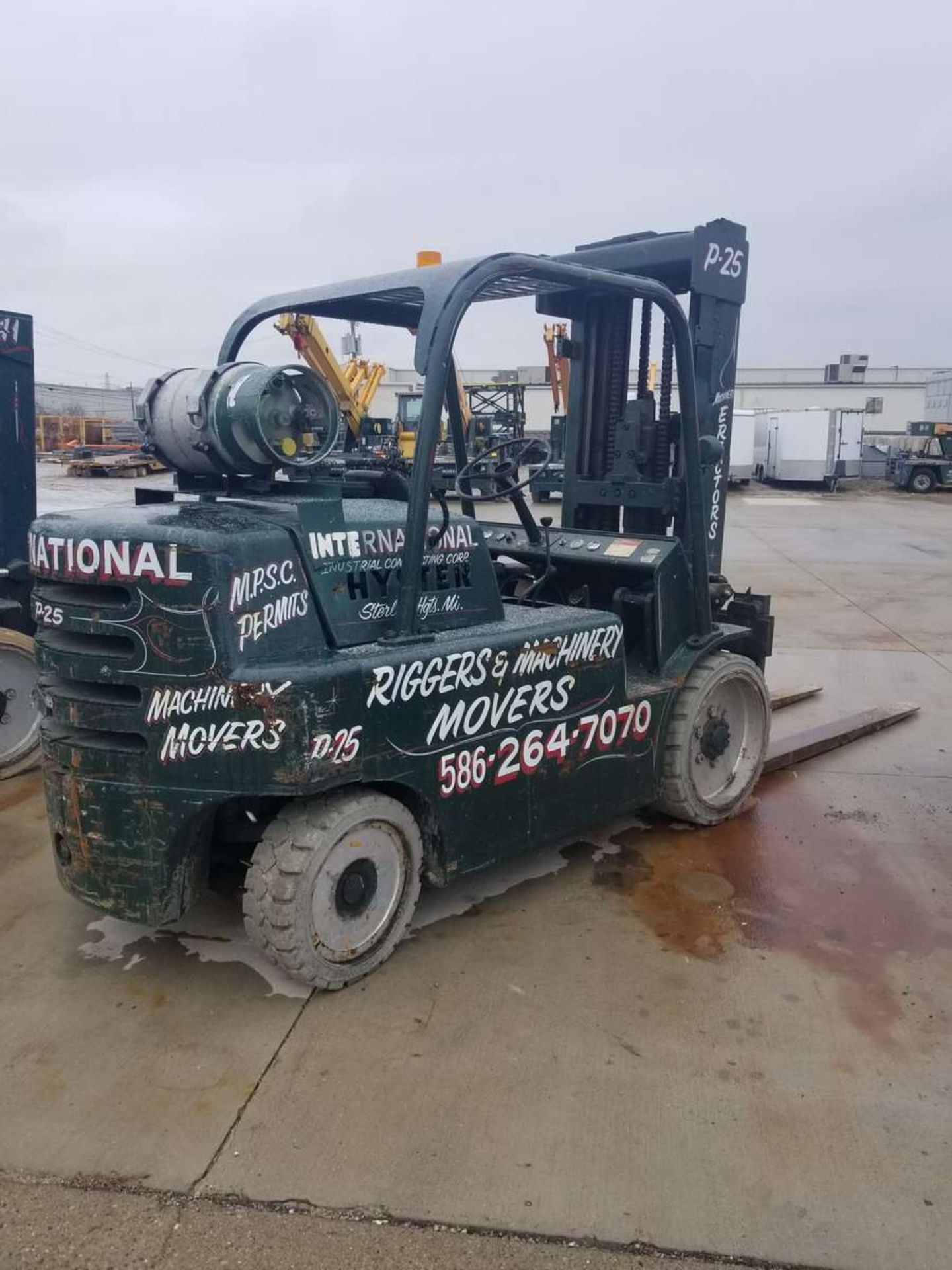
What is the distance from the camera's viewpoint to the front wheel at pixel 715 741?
482cm

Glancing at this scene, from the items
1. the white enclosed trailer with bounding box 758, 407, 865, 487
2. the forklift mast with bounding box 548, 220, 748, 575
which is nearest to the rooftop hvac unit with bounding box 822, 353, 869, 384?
the white enclosed trailer with bounding box 758, 407, 865, 487

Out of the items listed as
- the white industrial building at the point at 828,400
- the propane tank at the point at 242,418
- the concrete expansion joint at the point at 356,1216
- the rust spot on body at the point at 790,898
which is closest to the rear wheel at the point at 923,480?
the white industrial building at the point at 828,400

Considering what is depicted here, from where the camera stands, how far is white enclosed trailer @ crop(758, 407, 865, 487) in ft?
111

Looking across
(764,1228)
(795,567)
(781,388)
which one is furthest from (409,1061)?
(781,388)

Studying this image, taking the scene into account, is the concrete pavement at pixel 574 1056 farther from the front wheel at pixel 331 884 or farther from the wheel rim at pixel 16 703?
the wheel rim at pixel 16 703

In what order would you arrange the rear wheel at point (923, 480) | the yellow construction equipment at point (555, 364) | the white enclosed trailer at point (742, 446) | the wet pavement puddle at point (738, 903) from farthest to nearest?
the white enclosed trailer at point (742, 446) → the rear wheel at point (923, 480) → the yellow construction equipment at point (555, 364) → the wet pavement puddle at point (738, 903)

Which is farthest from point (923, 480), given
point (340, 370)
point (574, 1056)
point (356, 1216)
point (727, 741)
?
point (356, 1216)

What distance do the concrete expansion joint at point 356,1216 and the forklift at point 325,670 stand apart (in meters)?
0.89

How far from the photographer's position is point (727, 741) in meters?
5.16

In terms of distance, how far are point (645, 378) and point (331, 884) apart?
11.3 feet

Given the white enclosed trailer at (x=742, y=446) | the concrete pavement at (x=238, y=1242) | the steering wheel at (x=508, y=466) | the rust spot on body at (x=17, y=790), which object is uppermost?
the white enclosed trailer at (x=742, y=446)

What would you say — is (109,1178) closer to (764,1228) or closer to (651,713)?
(764,1228)

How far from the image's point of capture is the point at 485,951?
12.7 feet

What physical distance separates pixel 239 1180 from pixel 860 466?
3674 cm
